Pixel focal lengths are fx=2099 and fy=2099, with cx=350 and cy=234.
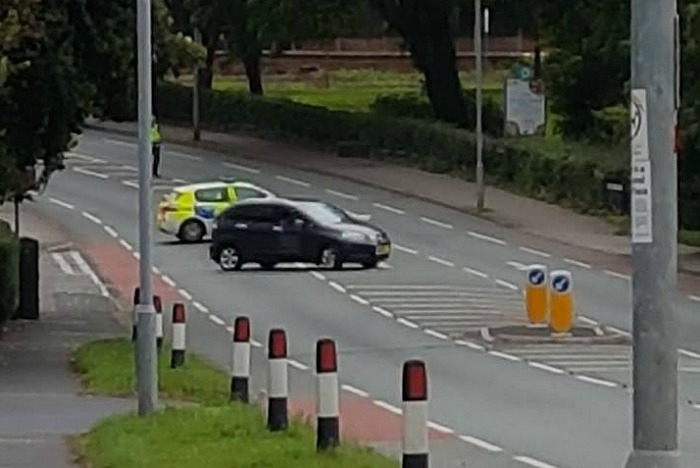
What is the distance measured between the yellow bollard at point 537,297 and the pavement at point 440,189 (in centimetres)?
1148

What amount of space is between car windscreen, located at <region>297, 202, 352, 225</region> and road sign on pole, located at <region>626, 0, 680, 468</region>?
3678 centimetres

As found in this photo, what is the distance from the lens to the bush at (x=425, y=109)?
68.8 m

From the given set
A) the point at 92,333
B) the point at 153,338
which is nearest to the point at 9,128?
the point at 92,333

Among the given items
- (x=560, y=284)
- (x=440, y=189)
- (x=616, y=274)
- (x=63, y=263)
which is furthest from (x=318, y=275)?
(x=440, y=189)

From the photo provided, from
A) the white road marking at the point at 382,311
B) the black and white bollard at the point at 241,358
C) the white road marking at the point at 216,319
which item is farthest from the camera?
the white road marking at the point at 382,311

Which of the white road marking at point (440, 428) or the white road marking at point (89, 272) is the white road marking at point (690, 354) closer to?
the white road marking at point (440, 428)

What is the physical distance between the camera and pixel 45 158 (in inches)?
1222

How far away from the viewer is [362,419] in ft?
70.0

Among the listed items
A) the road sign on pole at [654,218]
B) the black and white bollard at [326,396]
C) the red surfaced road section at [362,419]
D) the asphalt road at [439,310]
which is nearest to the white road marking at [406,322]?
the asphalt road at [439,310]

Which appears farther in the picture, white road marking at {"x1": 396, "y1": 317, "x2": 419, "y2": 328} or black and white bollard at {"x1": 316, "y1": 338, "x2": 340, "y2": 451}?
white road marking at {"x1": 396, "y1": 317, "x2": 419, "y2": 328}

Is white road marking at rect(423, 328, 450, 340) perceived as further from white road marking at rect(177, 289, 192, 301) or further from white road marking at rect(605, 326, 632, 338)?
white road marking at rect(177, 289, 192, 301)

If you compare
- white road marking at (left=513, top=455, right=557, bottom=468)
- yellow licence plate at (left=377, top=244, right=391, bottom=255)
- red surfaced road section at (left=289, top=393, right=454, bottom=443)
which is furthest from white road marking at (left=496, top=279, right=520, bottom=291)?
white road marking at (left=513, top=455, right=557, bottom=468)

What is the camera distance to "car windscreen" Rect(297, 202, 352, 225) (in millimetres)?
45469

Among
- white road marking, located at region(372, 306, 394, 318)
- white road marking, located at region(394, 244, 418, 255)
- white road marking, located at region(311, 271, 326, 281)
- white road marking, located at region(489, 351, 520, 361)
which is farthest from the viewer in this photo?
white road marking, located at region(394, 244, 418, 255)
